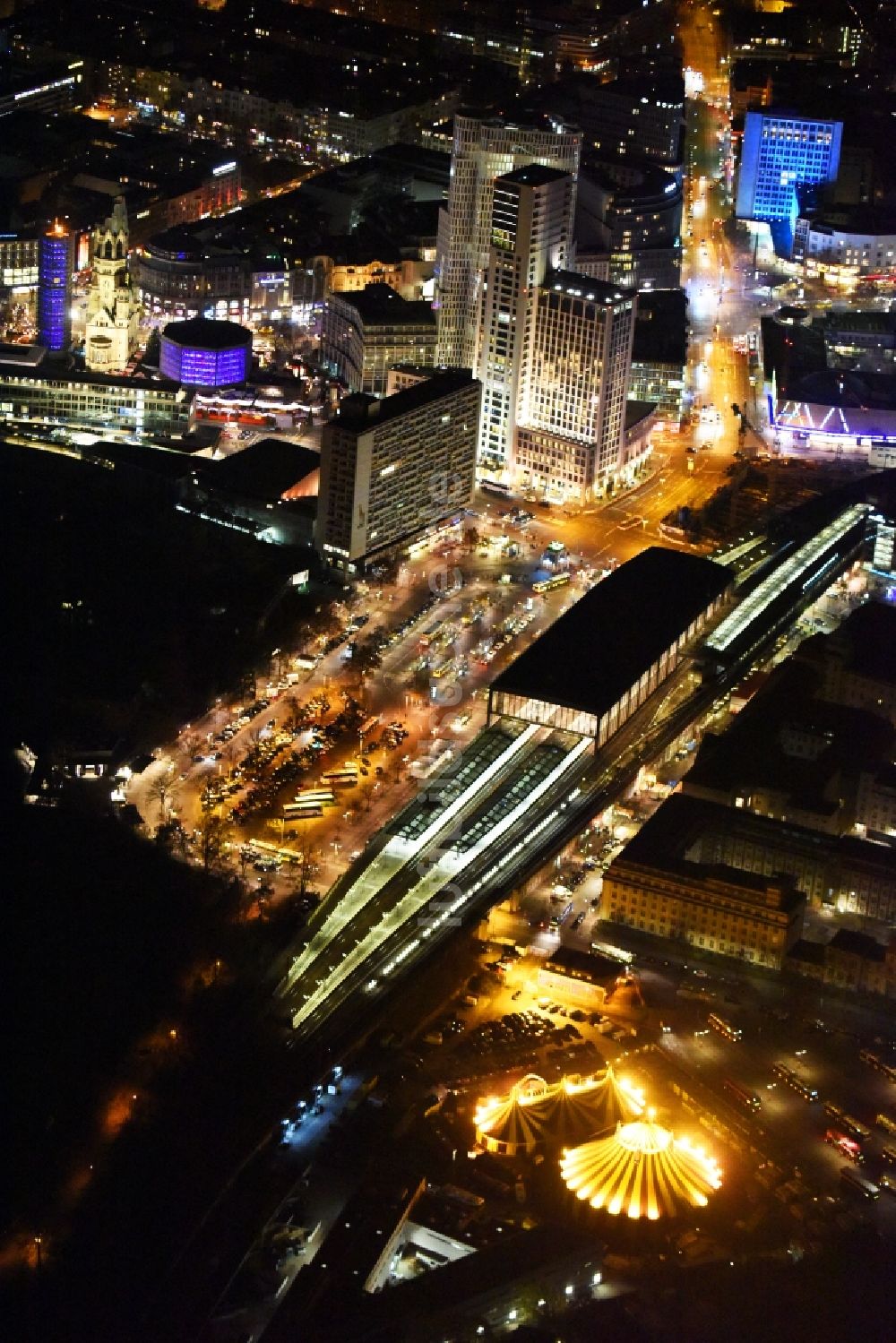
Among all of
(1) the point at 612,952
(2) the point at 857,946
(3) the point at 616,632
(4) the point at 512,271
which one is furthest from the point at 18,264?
(2) the point at 857,946

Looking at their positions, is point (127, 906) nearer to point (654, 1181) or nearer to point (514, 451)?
point (654, 1181)

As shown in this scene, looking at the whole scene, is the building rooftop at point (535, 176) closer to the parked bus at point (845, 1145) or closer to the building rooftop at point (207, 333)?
the building rooftop at point (207, 333)

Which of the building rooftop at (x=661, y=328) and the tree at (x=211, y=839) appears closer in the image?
the tree at (x=211, y=839)

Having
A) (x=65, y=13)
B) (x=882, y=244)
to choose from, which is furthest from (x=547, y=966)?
(x=65, y=13)

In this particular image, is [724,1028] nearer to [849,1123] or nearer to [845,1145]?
[849,1123]

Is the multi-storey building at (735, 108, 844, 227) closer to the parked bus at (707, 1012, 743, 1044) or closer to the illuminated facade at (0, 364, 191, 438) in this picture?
the illuminated facade at (0, 364, 191, 438)

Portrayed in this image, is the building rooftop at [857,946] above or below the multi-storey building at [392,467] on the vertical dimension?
below

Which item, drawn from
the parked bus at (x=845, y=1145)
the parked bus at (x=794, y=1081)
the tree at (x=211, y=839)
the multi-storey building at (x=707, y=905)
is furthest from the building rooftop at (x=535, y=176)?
the parked bus at (x=845, y=1145)
